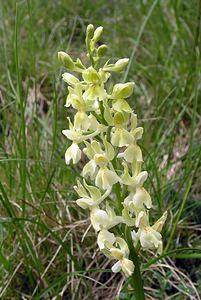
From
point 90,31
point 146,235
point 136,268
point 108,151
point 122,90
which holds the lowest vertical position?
point 136,268

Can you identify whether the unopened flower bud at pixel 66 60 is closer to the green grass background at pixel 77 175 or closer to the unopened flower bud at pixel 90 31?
the unopened flower bud at pixel 90 31

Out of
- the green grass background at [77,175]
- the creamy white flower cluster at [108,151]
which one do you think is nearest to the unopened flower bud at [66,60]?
the creamy white flower cluster at [108,151]

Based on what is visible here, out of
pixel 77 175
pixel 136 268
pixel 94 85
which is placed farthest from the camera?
pixel 77 175

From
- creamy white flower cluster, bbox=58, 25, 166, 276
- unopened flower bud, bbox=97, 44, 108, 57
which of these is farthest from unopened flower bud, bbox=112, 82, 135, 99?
unopened flower bud, bbox=97, 44, 108, 57

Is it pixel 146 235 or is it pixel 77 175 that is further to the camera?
pixel 77 175

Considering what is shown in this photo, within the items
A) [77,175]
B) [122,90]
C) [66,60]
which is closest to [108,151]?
[122,90]

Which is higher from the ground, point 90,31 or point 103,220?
point 90,31

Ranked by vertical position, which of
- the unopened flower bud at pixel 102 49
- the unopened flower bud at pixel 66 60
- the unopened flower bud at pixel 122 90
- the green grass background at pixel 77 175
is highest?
the unopened flower bud at pixel 102 49

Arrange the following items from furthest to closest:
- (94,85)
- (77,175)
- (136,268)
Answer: (77,175) < (136,268) < (94,85)

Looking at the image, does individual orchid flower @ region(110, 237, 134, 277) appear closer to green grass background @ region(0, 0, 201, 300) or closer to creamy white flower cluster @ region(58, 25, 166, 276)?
creamy white flower cluster @ region(58, 25, 166, 276)

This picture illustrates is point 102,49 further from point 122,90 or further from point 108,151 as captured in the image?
point 108,151
